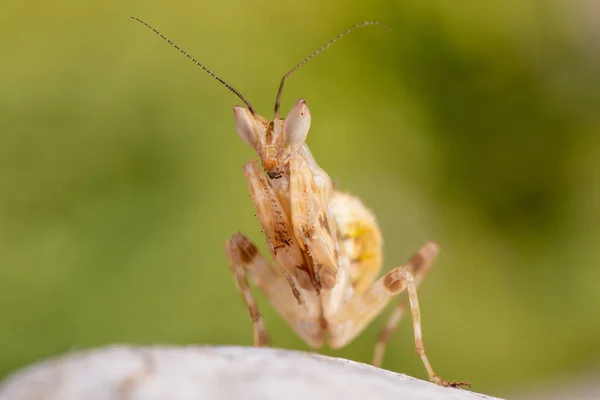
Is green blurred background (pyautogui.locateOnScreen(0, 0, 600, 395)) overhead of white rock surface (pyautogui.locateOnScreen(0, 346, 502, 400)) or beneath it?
overhead

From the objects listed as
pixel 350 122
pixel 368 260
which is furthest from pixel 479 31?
pixel 368 260

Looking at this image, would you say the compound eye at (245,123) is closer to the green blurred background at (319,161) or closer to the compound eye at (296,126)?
the compound eye at (296,126)

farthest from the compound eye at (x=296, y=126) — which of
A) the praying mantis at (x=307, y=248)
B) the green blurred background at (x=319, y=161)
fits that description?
the green blurred background at (x=319, y=161)

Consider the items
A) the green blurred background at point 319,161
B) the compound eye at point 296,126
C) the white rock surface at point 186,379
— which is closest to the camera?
the white rock surface at point 186,379

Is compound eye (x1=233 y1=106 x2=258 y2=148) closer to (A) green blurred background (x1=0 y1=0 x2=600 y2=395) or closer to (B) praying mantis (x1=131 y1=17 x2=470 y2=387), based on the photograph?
(B) praying mantis (x1=131 y1=17 x2=470 y2=387)

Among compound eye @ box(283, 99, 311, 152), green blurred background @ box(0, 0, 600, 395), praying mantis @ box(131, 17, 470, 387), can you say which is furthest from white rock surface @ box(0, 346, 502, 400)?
green blurred background @ box(0, 0, 600, 395)

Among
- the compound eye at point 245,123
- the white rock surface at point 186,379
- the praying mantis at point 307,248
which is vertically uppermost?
the compound eye at point 245,123
